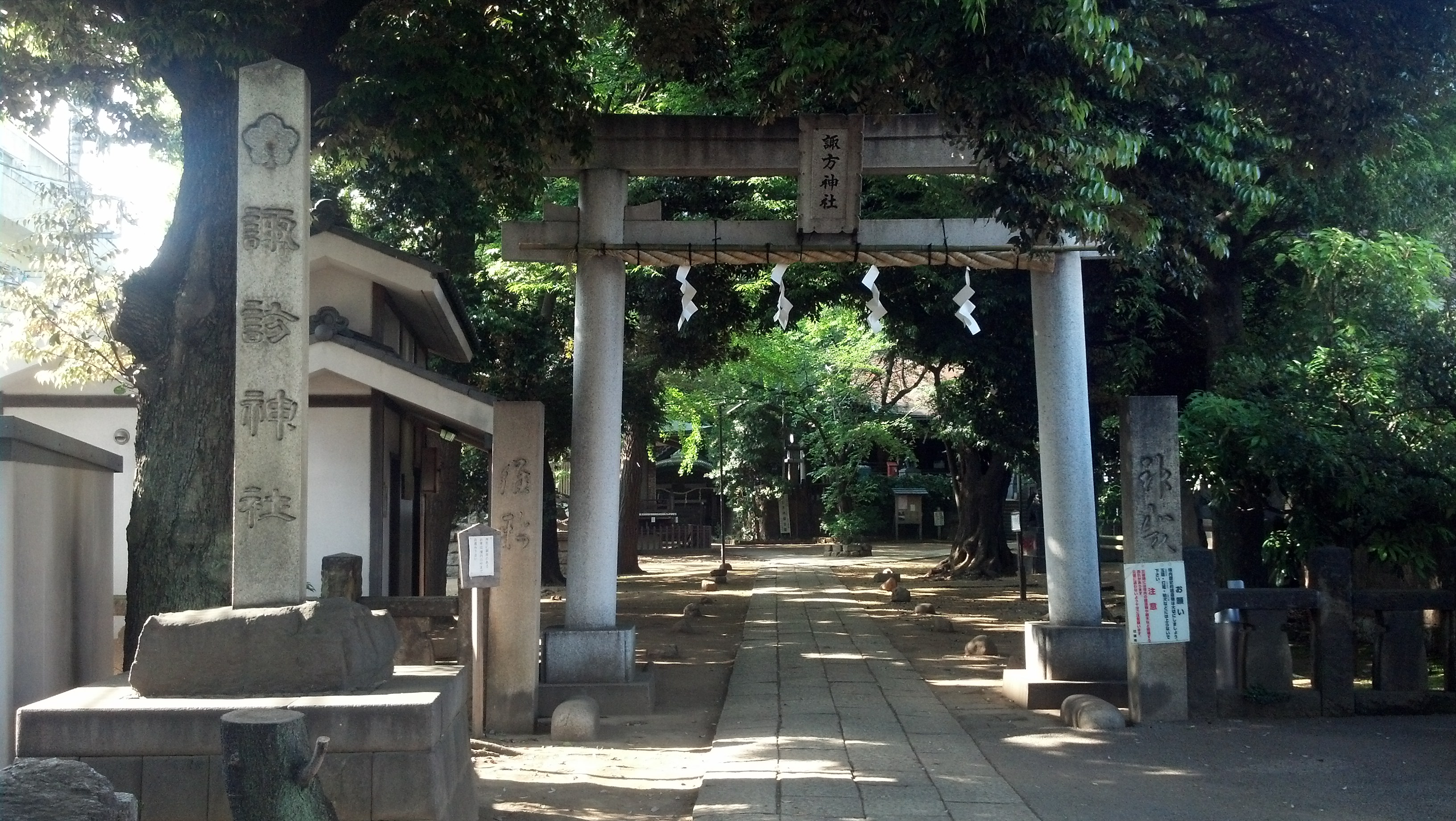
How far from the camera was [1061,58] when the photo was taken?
7629 mm

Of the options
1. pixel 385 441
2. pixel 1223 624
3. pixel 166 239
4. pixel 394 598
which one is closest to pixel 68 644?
pixel 166 239

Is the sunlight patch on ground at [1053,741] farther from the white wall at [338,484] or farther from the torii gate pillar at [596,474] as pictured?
the white wall at [338,484]

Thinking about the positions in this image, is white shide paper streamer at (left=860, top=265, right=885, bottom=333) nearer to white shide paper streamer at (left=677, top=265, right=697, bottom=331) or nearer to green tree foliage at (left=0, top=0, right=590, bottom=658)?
white shide paper streamer at (left=677, top=265, right=697, bottom=331)

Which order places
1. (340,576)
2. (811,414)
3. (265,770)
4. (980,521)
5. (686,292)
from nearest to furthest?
(265,770), (340,576), (686,292), (980,521), (811,414)

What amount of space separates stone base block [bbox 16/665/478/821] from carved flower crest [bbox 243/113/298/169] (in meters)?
Answer: 2.74

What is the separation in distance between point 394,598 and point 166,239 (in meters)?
4.15

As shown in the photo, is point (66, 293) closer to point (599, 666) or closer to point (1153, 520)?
point (599, 666)

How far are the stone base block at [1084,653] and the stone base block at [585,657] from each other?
12.5ft

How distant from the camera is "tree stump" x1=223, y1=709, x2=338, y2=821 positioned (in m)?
4.12

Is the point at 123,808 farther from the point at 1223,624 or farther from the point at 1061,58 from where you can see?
the point at 1223,624

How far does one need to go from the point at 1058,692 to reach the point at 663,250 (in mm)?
5321

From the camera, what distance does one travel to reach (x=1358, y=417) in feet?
35.7

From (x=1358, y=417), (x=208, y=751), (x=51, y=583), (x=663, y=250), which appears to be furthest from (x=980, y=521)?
(x=208, y=751)

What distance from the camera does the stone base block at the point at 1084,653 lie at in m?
10.5
